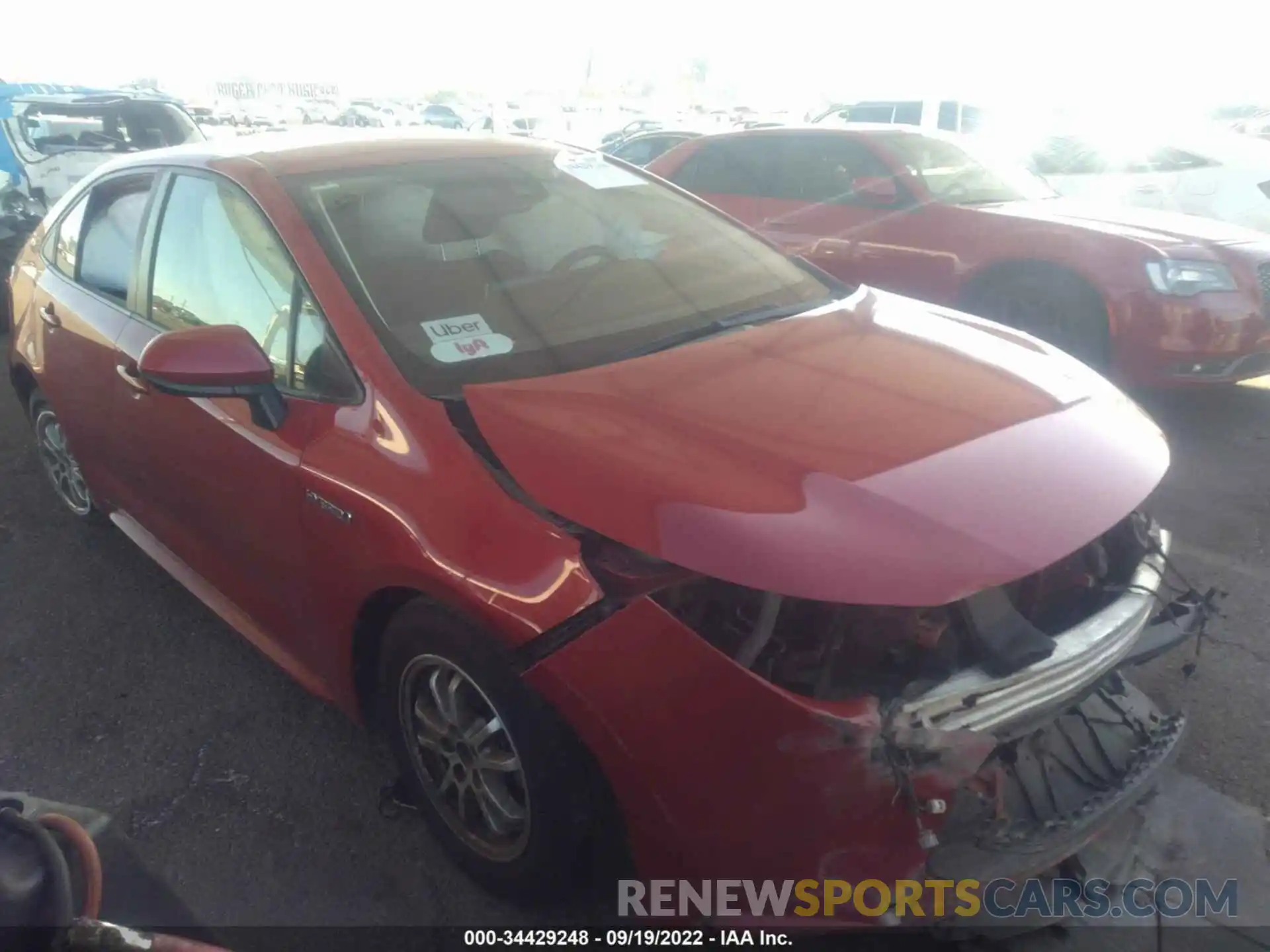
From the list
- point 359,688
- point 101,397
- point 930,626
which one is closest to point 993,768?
point 930,626

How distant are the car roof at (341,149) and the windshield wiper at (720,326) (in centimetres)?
99

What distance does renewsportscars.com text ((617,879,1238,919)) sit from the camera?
1782mm

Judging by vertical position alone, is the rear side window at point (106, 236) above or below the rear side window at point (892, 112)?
above

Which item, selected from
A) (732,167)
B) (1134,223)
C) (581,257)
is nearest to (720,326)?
(581,257)

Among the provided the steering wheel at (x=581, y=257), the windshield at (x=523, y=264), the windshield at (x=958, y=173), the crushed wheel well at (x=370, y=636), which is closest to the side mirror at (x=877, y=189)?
the windshield at (x=958, y=173)

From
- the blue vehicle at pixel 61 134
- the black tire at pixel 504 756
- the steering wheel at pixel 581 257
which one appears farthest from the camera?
the blue vehicle at pixel 61 134

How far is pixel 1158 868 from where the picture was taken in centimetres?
235

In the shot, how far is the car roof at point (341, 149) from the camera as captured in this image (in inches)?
113

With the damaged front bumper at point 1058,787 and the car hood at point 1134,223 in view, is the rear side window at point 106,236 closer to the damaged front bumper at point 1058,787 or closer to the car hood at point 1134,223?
the damaged front bumper at point 1058,787

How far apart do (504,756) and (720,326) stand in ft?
4.24

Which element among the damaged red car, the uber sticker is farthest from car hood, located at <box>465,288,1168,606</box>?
the uber sticker

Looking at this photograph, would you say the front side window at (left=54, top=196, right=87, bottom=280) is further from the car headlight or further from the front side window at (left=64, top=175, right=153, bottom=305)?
the car headlight

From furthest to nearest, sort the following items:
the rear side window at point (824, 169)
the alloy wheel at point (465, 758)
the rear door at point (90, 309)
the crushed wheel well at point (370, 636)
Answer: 1. the rear side window at point (824, 169)
2. the rear door at point (90, 309)
3. the crushed wheel well at point (370, 636)
4. the alloy wheel at point (465, 758)

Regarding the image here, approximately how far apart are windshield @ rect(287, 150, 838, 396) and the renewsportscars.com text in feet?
3.97
